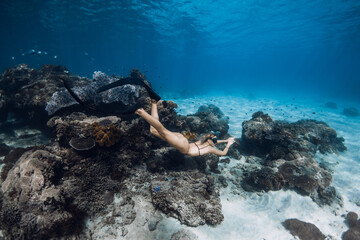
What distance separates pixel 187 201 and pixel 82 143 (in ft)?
12.8

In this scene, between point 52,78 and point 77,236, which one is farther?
point 52,78

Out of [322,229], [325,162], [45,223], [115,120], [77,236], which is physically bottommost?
[325,162]

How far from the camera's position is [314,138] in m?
10.3

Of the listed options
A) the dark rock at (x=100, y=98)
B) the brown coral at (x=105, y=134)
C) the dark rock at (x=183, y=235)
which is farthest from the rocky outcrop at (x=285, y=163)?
the dark rock at (x=100, y=98)

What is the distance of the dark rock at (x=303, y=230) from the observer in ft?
16.9

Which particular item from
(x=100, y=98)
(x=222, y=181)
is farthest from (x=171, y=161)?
(x=100, y=98)

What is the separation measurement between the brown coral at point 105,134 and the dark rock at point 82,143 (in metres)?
0.23

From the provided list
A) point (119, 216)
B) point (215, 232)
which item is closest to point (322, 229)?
point (215, 232)

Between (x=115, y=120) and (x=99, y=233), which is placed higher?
(x=115, y=120)

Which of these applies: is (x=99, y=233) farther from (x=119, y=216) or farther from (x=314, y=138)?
(x=314, y=138)

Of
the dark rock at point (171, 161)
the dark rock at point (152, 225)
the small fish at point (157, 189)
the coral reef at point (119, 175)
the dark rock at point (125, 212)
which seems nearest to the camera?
the coral reef at point (119, 175)

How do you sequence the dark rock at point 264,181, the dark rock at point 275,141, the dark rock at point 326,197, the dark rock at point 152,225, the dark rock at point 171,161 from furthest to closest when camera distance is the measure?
the dark rock at point 275,141 < the dark rock at point 264,181 < the dark rock at point 326,197 < the dark rock at point 171,161 < the dark rock at point 152,225

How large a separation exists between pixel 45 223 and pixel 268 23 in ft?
155

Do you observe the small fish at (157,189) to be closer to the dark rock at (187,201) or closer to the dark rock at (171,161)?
the dark rock at (187,201)
